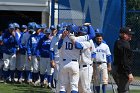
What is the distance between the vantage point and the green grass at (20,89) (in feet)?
51.0

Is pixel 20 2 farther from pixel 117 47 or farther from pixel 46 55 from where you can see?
pixel 117 47

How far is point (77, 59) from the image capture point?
1216 cm

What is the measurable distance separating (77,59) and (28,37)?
5800 millimetres

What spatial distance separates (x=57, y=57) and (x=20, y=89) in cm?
228

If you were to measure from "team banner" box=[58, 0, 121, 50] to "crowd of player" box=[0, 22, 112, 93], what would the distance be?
1.76 m

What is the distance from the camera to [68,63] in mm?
12117

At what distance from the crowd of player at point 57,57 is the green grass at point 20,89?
52 cm

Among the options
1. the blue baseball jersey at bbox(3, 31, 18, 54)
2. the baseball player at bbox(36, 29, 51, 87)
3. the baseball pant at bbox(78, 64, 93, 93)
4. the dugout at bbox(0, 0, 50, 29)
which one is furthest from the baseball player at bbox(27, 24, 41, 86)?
the dugout at bbox(0, 0, 50, 29)

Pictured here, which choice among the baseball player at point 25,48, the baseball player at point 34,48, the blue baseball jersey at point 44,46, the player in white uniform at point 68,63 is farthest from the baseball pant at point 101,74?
the baseball player at point 25,48

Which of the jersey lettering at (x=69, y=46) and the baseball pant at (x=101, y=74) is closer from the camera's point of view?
the jersey lettering at (x=69, y=46)

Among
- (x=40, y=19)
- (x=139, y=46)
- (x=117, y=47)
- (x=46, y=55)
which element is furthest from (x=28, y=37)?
(x=40, y=19)

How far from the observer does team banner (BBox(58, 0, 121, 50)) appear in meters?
18.0

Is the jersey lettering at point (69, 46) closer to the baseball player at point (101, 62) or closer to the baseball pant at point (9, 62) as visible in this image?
the baseball player at point (101, 62)

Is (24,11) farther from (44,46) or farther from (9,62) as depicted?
(44,46)
